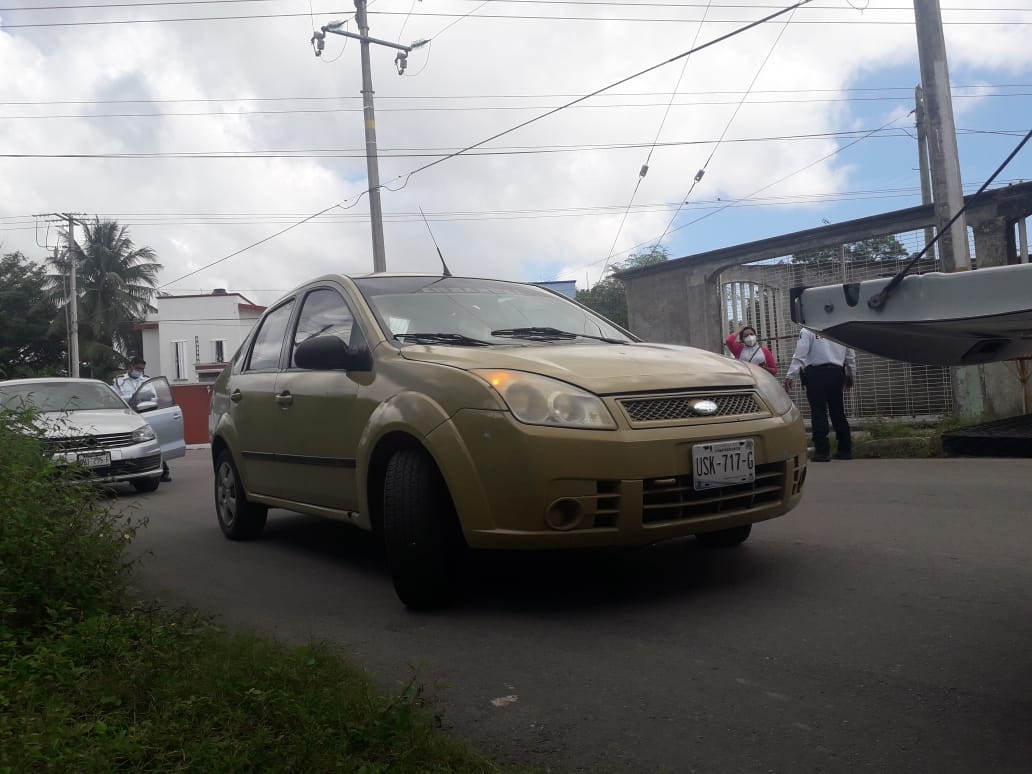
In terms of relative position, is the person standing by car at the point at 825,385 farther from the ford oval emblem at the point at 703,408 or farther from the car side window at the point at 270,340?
the ford oval emblem at the point at 703,408

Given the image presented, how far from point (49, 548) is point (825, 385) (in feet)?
25.9

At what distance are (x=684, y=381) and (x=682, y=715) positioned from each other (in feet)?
5.35

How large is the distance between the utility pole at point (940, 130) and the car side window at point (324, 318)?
7.86 meters

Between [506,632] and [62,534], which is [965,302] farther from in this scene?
[62,534]

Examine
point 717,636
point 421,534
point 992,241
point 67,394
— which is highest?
point 992,241

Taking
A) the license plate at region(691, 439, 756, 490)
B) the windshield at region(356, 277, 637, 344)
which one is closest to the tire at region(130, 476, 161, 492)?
the windshield at region(356, 277, 637, 344)

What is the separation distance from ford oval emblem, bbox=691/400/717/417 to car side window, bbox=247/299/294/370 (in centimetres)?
278

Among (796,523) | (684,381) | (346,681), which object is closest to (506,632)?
(346,681)

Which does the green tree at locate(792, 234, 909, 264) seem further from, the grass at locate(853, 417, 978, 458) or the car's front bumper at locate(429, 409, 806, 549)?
the car's front bumper at locate(429, 409, 806, 549)

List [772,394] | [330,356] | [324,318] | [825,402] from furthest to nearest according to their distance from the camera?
[825,402] → [324,318] → [330,356] → [772,394]

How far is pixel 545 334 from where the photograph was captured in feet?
16.8

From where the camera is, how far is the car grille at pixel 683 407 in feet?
13.1

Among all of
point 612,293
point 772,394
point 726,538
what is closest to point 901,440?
point 726,538

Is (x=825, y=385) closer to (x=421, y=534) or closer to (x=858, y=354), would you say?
(x=858, y=354)
